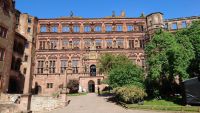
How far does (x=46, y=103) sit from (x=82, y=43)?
93.0 feet

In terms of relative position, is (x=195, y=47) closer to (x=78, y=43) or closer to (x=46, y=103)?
(x=46, y=103)

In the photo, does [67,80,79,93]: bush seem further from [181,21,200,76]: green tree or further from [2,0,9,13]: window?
A: [181,21,200,76]: green tree

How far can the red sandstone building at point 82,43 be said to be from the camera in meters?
52.4


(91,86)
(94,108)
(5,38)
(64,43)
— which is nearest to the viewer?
(94,108)

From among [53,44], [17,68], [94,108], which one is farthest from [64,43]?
[94,108]

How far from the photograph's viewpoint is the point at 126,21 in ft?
189

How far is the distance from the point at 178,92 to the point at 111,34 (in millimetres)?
25949

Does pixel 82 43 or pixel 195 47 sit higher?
pixel 82 43

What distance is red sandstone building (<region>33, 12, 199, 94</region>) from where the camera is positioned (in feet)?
172

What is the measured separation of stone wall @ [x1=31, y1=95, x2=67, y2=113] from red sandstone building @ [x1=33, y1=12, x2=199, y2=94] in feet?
70.1

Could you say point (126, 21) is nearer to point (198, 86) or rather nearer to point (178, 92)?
point (178, 92)

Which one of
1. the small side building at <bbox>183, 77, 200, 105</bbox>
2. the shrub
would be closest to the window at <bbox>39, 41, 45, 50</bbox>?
the shrub

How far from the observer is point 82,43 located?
5534 cm

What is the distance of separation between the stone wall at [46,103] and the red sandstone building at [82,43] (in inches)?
841
